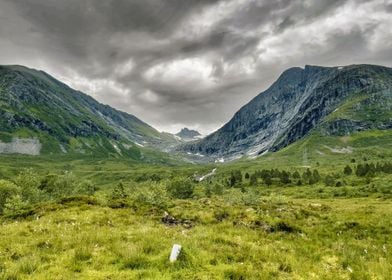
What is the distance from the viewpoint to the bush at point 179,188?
5871 inches

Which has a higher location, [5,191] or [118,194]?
[118,194]

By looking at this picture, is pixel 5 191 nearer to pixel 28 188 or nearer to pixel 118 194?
pixel 28 188

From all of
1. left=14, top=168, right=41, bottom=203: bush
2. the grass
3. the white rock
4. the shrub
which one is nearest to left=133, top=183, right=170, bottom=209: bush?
the shrub

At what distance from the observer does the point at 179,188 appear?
5906 inches

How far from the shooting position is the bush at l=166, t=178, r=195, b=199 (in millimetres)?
149125

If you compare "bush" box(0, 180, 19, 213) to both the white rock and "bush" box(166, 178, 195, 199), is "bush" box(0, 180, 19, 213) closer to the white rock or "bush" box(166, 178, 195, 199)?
"bush" box(166, 178, 195, 199)

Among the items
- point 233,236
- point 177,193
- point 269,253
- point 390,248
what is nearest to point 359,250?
A: point 390,248

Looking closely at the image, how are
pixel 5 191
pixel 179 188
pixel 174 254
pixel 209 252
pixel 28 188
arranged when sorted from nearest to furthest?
pixel 174 254
pixel 209 252
pixel 5 191
pixel 28 188
pixel 179 188

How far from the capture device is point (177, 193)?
149m

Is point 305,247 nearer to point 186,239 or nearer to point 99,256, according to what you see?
point 186,239

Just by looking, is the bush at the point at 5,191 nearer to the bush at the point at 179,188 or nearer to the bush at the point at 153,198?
the bush at the point at 153,198

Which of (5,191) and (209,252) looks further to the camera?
(5,191)

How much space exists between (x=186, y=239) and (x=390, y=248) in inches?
391

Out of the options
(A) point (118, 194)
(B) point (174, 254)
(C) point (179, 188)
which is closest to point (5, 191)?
(A) point (118, 194)
